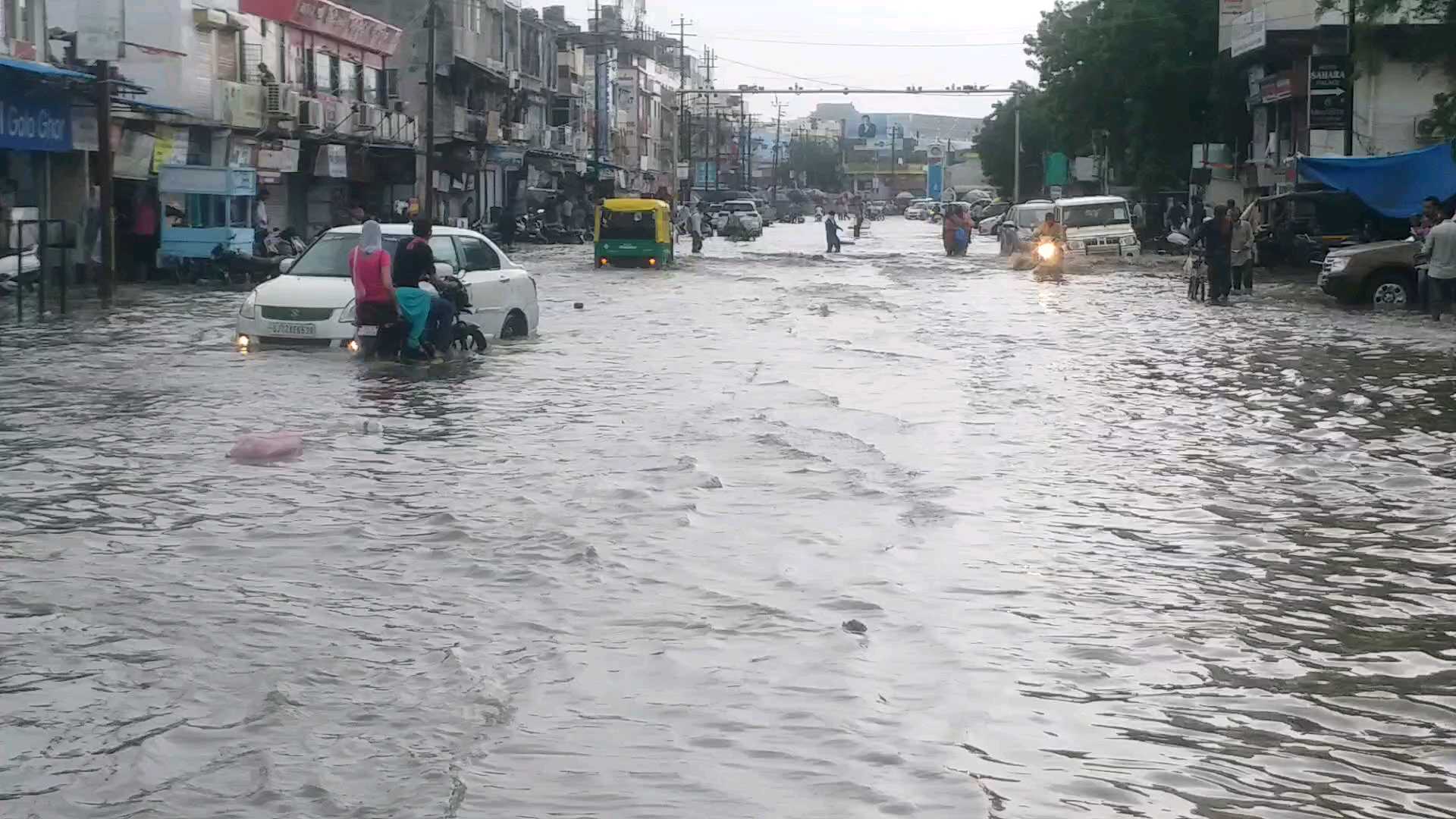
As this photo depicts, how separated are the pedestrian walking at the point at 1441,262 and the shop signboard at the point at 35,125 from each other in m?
21.1

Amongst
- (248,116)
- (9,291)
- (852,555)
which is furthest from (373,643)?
(248,116)

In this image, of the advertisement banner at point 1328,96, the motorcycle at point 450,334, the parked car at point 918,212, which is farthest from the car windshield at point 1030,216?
the parked car at point 918,212

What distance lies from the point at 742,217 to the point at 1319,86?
35709 mm

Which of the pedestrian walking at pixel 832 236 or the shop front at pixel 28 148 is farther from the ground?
the shop front at pixel 28 148

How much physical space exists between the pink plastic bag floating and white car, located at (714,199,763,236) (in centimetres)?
6711

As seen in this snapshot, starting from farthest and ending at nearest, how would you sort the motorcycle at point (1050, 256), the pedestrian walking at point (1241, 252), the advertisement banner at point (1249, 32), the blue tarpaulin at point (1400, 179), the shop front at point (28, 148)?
1. the advertisement banner at point (1249, 32)
2. the motorcycle at point (1050, 256)
3. the blue tarpaulin at point (1400, 179)
4. the pedestrian walking at point (1241, 252)
5. the shop front at point (28, 148)

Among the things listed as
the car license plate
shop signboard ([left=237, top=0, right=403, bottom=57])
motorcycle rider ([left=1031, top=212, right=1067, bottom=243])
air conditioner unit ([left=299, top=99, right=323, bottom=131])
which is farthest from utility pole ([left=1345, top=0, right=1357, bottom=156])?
the car license plate

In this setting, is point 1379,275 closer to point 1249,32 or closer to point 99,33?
point 99,33

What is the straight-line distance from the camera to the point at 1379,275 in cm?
2917

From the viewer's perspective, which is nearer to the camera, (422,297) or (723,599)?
(723,599)

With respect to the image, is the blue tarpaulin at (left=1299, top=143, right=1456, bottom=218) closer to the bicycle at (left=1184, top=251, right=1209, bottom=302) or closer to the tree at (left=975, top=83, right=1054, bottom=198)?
the bicycle at (left=1184, top=251, right=1209, bottom=302)

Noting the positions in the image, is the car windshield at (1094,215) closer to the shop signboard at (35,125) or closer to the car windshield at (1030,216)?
the car windshield at (1030,216)

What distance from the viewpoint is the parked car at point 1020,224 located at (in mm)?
55719

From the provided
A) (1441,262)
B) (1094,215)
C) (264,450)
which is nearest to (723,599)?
(264,450)
